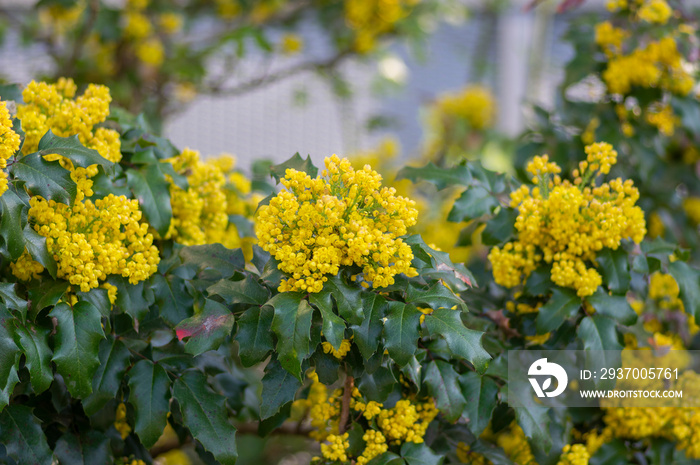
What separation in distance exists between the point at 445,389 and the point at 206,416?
1.17 feet

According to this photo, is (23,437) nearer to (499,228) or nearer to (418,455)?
(418,455)

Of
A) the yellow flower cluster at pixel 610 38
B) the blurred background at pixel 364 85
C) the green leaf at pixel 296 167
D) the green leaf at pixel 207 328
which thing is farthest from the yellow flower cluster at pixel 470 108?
the green leaf at pixel 207 328

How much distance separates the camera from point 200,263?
99 centimetres

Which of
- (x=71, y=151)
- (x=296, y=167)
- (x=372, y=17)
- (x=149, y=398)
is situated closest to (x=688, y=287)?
(x=296, y=167)

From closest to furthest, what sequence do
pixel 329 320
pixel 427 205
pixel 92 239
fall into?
pixel 329 320 → pixel 92 239 → pixel 427 205

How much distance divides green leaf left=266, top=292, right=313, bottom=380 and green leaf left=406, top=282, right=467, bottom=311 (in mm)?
149

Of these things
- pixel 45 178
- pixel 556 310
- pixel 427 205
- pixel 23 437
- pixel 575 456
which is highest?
pixel 45 178

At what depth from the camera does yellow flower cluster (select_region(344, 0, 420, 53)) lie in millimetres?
2461

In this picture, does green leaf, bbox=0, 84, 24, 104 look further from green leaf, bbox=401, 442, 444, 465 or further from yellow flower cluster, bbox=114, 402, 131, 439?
green leaf, bbox=401, 442, 444, 465

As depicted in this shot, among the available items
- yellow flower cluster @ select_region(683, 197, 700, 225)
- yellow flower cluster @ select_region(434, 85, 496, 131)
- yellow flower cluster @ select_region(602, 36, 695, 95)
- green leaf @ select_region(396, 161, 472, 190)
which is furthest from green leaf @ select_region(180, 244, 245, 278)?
yellow flower cluster @ select_region(434, 85, 496, 131)

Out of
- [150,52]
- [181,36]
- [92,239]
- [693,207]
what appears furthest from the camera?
[181,36]

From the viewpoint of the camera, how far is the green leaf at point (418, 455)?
915 mm

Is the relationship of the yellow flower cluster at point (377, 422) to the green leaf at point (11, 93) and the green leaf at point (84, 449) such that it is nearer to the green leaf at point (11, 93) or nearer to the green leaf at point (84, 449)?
the green leaf at point (84, 449)

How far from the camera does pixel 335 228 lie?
0.87 m
